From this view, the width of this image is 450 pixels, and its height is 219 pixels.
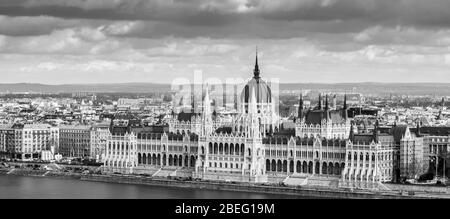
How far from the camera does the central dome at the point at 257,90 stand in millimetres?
80625

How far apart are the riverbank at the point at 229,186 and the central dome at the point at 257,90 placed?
8417 millimetres

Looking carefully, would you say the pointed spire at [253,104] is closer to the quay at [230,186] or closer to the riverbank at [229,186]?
the quay at [230,186]

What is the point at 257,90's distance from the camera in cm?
8106

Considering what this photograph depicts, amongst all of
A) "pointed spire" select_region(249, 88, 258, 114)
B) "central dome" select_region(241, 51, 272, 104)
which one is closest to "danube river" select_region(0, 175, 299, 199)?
"pointed spire" select_region(249, 88, 258, 114)

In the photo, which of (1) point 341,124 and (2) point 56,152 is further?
(2) point 56,152

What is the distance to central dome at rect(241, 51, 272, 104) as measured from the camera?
80.6 m

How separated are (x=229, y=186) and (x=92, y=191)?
7797 millimetres

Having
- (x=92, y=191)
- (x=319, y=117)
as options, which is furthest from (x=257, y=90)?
(x=92, y=191)

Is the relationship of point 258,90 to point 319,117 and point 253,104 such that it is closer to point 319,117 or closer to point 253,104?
point 253,104

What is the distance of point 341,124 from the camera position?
77688mm

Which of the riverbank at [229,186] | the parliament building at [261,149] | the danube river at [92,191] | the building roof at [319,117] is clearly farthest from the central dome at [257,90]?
the danube river at [92,191]
